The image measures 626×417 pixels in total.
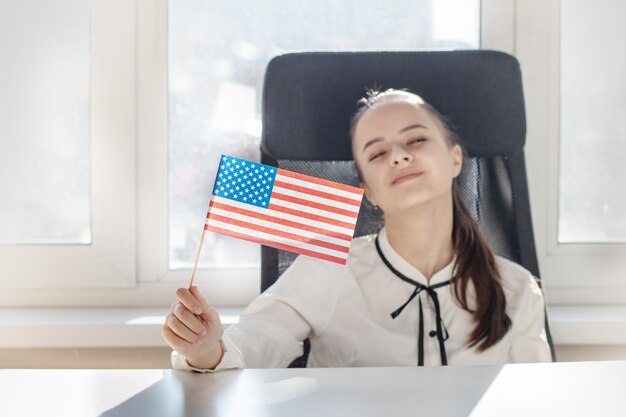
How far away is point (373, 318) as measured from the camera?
142 cm

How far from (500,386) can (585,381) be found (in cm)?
9

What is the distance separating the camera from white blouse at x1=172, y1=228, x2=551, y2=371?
1.37m

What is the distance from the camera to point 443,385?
0.74m

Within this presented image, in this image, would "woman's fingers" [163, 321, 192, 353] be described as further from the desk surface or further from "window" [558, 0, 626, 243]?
"window" [558, 0, 626, 243]

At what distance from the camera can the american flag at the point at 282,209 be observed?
3.19 ft

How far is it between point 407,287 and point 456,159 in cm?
26

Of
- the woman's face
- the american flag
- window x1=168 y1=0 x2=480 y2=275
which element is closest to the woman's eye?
the woman's face

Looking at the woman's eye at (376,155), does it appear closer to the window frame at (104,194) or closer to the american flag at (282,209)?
the american flag at (282,209)

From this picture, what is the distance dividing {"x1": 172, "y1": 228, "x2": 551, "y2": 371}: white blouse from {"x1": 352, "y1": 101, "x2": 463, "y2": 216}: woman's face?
14 centimetres

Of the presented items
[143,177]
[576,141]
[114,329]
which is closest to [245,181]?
[114,329]

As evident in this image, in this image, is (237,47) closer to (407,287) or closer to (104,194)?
(104,194)

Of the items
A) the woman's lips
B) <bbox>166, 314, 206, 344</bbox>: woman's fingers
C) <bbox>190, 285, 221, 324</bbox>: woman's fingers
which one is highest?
the woman's lips

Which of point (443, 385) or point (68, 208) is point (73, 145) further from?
point (443, 385)

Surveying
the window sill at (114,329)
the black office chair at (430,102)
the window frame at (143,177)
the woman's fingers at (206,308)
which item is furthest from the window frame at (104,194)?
the woman's fingers at (206,308)
